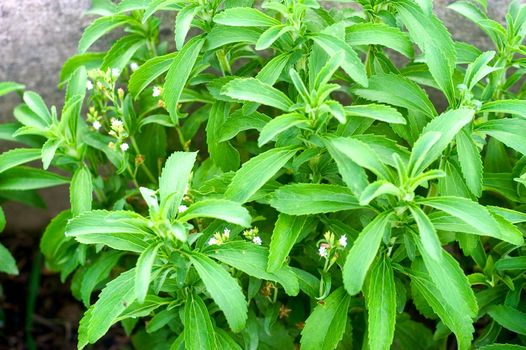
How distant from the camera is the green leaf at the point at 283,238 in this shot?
1882 millimetres

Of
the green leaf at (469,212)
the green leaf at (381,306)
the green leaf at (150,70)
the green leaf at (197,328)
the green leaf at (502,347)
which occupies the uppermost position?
the green leaf at (150,70)

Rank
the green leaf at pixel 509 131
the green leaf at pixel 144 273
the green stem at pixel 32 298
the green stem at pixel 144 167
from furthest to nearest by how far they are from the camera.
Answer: the green stem at pixel 32 298
the green stem at pixel 144 167
the green leaf at pixel 509 131
the green leaf at pixel 144 273

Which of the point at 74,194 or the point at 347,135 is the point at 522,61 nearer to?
the point at 347,135

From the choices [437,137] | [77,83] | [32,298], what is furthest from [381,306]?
A: [32,298]

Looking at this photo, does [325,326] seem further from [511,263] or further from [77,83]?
[77,83]

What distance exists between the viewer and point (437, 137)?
5.65 feet

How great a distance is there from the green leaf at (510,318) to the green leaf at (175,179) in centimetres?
110

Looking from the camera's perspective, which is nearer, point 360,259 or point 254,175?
point 360,259

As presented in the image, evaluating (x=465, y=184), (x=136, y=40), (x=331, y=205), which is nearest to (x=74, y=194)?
(x=136, y=40)

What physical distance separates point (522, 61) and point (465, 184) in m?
0.50

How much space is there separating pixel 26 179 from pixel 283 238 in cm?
113

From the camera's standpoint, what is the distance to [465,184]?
2027mm

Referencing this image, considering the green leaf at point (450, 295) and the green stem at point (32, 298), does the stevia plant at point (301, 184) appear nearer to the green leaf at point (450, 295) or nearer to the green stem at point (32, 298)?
the green leaf at point (450, 295)

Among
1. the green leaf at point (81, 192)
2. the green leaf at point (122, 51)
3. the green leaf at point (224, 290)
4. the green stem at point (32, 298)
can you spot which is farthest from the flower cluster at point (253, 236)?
the green stem at point (32, 298)
